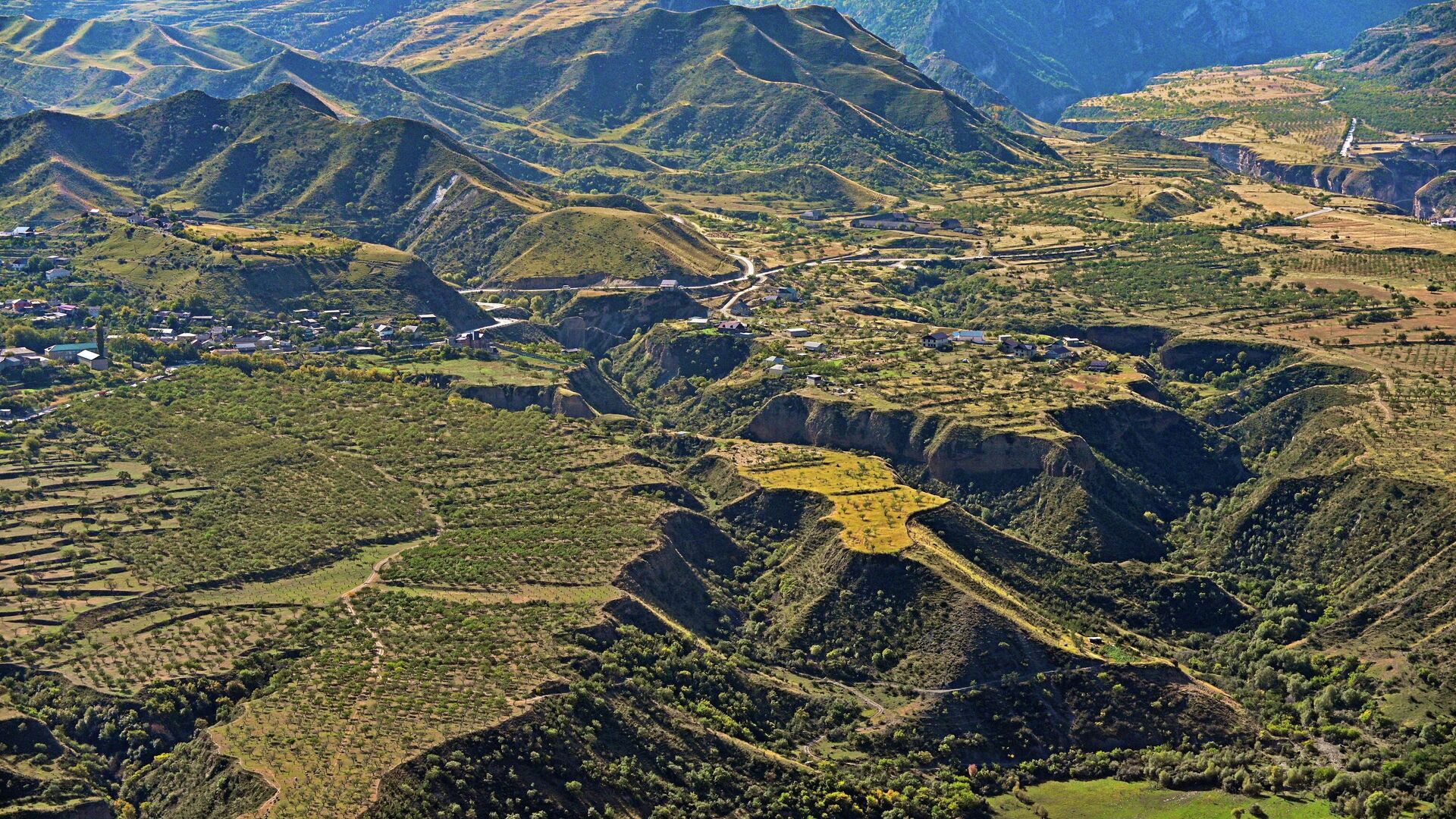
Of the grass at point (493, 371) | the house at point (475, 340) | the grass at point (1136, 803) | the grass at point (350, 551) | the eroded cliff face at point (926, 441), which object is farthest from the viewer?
the house at point (475, 340)

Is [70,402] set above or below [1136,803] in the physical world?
below

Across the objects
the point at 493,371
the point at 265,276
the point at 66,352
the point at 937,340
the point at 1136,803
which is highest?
the point at 937,340

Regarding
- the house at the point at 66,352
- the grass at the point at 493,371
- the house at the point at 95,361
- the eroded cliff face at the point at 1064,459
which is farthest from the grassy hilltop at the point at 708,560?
the house at the point at 66,352

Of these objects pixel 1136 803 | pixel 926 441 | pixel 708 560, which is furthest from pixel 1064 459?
pixel 1136 803

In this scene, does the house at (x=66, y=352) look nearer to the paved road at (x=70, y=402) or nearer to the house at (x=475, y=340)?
the paved road at (x=70, y=402)

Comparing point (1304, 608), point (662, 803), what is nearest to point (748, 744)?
point (662, 803)

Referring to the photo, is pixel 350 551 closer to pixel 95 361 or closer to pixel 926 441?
pixel 95 361

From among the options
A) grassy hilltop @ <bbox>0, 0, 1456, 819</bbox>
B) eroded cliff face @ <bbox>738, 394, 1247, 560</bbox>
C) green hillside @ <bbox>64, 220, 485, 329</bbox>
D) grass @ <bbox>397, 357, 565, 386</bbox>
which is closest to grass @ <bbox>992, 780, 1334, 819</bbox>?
grassy hilltop @ <bbox>0, 0, 1456, 819</bbox>
